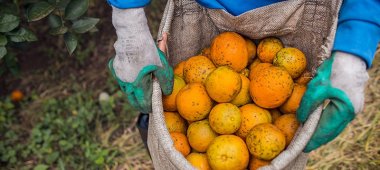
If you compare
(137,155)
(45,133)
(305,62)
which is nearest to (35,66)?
(45,133)

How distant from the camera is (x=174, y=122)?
172cm

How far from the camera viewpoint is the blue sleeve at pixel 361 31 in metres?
1.42

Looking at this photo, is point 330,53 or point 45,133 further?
point 45,133

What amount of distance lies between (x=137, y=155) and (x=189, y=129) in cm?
84

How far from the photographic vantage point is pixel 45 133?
2.48 metres

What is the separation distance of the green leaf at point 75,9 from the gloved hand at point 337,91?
1099mm

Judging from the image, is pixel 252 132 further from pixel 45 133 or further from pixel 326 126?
pixel 45 133

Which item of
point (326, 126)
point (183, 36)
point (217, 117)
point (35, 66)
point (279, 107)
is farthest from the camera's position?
point (35, 66)

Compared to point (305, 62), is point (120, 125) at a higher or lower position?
lower

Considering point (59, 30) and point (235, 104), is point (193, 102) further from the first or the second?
point (59, 30)

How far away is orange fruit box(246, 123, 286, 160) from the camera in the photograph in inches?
59.0

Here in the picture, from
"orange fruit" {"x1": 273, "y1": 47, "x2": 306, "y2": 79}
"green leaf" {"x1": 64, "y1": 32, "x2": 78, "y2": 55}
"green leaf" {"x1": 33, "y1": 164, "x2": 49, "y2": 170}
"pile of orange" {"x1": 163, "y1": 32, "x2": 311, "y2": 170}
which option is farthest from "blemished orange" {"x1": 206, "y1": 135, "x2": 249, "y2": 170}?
"green leaf" {"x1": 33, "y1": 164, "x2": 49, "y2": 170}

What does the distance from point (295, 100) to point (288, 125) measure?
0.09 m

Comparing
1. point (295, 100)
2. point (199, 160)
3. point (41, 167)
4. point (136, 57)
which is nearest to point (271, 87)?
point (295, 100)
